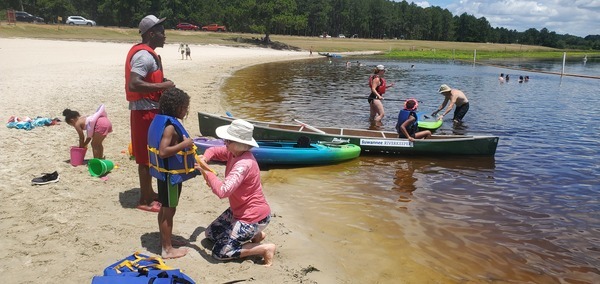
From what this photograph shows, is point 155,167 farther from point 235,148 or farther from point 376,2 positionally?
point 376,2

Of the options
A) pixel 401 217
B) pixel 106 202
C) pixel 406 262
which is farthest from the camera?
pixel 401 217

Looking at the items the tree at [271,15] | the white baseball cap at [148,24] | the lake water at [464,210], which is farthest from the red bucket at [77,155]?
the tree at [271,15]

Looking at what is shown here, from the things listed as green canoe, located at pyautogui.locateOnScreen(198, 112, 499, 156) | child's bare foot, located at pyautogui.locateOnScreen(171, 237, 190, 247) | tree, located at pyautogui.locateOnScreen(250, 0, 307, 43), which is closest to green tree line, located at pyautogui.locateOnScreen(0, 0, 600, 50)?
tree, located at pyautogui.locateOnScreen(250, 0, 307, 43)

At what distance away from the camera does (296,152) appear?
31.9ft

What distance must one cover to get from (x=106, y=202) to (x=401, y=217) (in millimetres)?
4752

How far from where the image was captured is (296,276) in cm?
492

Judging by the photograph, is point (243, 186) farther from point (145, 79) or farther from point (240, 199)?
point (145, 79)

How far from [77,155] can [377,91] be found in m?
10.1

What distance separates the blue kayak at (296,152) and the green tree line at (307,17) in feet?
219

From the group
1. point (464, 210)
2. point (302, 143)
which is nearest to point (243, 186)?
point (464, 210)

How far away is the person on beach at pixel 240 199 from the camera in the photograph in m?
4.55

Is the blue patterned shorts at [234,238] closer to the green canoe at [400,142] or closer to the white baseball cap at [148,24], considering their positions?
the white baseball cap at [148,24]

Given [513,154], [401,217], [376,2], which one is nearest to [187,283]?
[401,217]

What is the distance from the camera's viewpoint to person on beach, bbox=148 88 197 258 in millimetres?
4586
